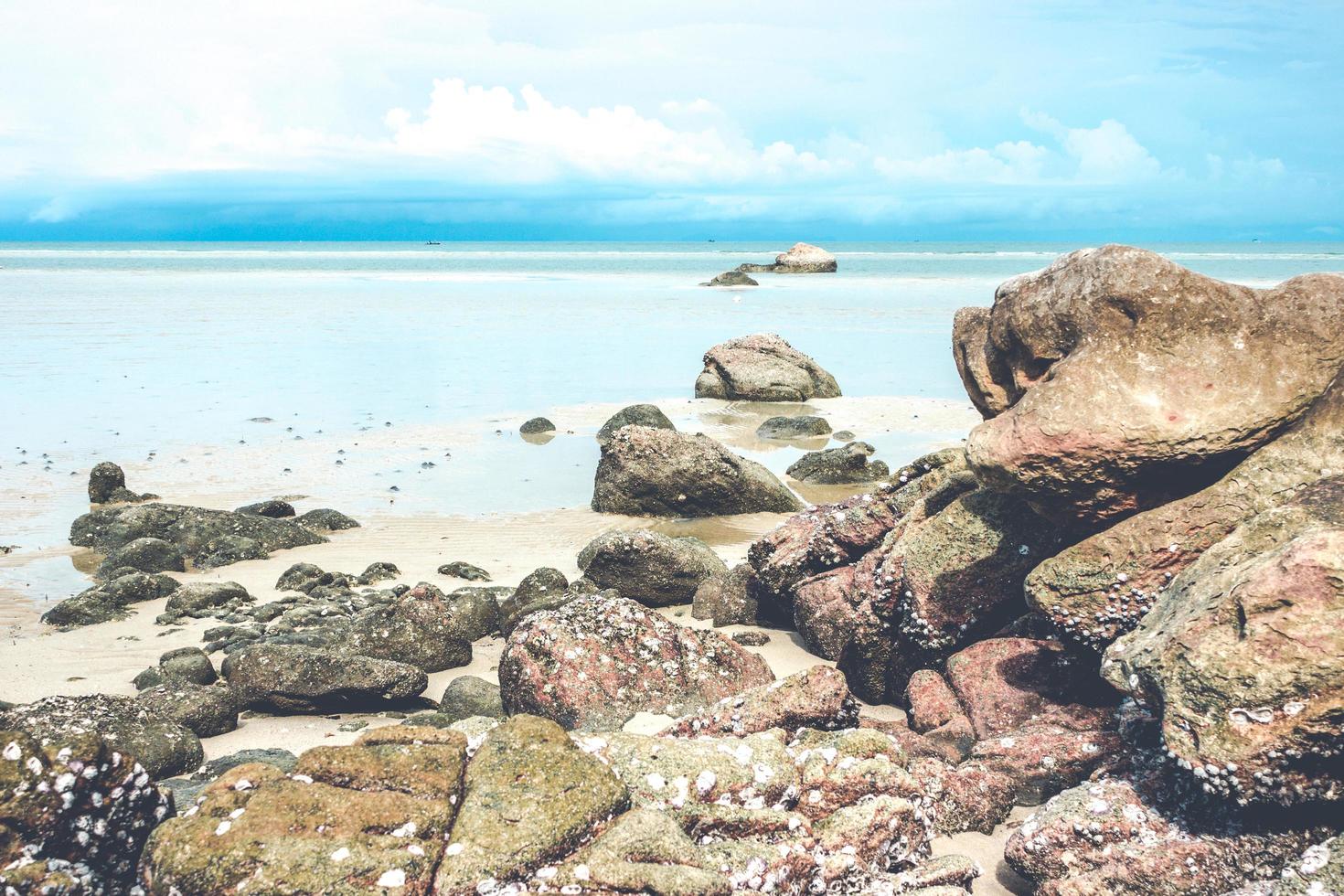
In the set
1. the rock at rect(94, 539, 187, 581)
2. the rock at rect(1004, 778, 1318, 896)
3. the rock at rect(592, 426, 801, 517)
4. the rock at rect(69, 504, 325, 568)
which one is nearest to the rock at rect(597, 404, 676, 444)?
the rock at rect(592, 426, 801, 517)

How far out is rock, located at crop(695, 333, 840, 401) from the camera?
28781 millimetres

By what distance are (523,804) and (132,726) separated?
145 inches

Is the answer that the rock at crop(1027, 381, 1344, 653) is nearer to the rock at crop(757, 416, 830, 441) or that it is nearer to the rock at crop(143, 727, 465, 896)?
the rock at crop(143, 727, 465, 896)

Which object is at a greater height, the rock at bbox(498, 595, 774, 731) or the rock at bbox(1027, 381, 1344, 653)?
the rock at bbox(1027, 381, 1344, 653)

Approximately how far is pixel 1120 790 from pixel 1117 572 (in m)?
1.78

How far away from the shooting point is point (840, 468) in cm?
1831

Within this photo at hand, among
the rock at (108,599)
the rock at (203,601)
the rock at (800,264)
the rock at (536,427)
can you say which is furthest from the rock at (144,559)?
the rock at (800,264)

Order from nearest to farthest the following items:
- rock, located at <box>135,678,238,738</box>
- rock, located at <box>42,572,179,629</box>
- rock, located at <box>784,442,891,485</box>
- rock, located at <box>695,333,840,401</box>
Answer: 1. rock, located at <box>135,678,238,738</box>
2. rock, located at <box>42,572,179,629</box>
3. rock, located at <box>784,442,891,485</box>
4. rock, located at <box>695,333,840,401</box>

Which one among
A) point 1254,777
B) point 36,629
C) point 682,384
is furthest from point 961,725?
point 682,384

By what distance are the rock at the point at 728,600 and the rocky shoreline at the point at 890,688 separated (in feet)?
0.14

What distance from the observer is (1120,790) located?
6090 millimetres

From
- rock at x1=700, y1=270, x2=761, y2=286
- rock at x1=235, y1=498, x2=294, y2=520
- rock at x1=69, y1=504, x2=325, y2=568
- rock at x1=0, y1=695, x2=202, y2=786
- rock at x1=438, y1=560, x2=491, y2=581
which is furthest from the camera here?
rock at x1=700, y1=270, x2=761, y2=286

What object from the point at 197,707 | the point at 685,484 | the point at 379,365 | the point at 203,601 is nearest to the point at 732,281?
the point at 379,365

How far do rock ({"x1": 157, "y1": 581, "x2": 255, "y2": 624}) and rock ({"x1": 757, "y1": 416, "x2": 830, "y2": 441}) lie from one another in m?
13.1
